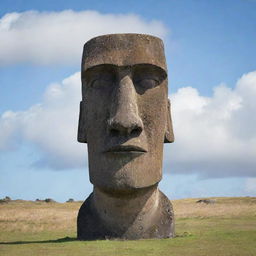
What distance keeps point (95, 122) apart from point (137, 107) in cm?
105

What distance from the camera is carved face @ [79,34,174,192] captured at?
10.5 meters

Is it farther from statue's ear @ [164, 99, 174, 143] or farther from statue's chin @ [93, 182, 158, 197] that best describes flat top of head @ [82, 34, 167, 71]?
statue's chin @ [93, 182, 158, 197]

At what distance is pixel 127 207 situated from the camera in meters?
10.9

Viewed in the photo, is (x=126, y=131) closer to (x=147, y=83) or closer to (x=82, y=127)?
(x=147, y=83)

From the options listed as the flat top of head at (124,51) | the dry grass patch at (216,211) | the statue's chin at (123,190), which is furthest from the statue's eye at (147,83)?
the dry grass patch at (216,211)

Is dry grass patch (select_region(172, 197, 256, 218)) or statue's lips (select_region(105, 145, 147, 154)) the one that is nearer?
A: statue's lips (select_region(105, 145, 147, 154))

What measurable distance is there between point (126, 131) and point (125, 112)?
42 centimetres

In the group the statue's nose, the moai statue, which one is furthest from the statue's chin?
the statue's nose

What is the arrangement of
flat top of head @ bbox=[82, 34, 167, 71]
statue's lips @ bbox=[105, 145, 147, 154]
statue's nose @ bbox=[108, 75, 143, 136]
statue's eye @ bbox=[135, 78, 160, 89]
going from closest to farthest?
statue's nose @ bbox=[108, 75, 143, 136], statue's lips @ bbox=[105, 145, 147, 154], flat top of head @ bbox=[82, 34, 167, 71], statue's eye @ bbox=[135, 78, 160, 89]

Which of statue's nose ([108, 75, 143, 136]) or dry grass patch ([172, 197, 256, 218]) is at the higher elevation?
statue's nose ([108, 75, 143, 136])

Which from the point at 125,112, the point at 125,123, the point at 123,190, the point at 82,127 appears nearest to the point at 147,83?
the point at 125,112

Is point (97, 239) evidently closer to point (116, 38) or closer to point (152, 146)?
point (152, 146)

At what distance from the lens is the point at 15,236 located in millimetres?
14883

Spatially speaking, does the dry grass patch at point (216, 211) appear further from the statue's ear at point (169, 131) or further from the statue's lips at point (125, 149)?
the statue's lips at point (125, 149)
